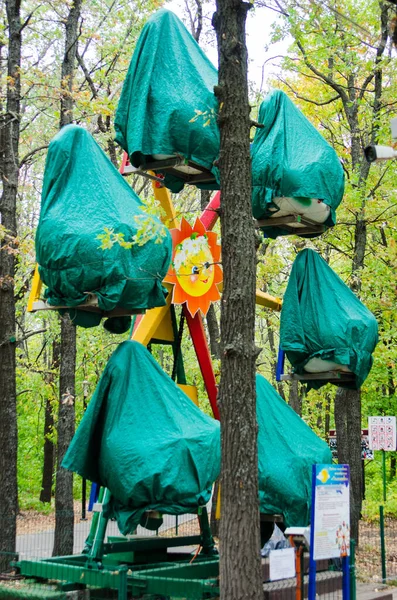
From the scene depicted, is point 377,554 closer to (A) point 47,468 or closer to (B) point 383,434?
(B) point 383,434

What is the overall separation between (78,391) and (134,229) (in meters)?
20.5

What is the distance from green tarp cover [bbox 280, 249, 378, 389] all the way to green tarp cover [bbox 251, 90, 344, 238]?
78 cm

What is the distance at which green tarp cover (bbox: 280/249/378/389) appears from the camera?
1009cm

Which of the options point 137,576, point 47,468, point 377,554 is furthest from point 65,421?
point 47,468

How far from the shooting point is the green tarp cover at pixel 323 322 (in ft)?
33.1

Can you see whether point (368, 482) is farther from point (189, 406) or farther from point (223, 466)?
point (223, 466)

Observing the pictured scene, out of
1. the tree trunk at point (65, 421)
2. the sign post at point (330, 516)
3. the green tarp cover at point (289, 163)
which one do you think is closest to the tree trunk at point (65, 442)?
the tree trunk at point (65, 421)

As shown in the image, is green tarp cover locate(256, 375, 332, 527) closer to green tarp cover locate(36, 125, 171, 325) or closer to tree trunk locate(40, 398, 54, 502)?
green tarp cover locate(36, 125, 171, 325)

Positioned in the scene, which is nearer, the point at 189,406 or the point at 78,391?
the point at 189,406

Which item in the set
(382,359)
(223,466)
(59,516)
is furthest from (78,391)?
(223,466)

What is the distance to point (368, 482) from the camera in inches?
1377

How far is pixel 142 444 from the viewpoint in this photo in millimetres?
8836

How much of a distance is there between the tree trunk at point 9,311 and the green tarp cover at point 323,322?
4385mm

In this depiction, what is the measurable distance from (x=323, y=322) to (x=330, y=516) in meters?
2.88
